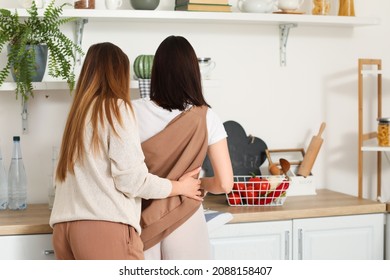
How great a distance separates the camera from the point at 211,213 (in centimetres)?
265

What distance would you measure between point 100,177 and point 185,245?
36 cm

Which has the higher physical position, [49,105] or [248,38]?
[248,38]

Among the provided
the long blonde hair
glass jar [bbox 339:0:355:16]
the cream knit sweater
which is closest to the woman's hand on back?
the cream knit sweater

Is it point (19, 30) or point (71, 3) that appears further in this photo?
point (71, 3)

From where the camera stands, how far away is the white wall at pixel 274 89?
3.03 m

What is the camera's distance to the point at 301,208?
9.36 feet

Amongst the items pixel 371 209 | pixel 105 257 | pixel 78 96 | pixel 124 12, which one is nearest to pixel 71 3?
pixel 124 12

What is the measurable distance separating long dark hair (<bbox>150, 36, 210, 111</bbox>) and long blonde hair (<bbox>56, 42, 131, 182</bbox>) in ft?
0.40

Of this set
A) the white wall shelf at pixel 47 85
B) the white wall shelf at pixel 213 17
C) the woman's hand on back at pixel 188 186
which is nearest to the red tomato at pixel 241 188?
the white wall shelf at pixel 47 85

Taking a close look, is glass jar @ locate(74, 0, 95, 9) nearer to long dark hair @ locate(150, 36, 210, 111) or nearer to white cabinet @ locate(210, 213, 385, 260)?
long dark hair @ locate(150, 36, 210, 111)

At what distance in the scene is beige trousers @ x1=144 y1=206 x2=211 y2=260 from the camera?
7.45 ft

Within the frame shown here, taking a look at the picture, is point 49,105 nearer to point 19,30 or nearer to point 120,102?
point 19,30

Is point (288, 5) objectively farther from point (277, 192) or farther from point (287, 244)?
point (287, 244)

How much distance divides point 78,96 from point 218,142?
473 millimetres
